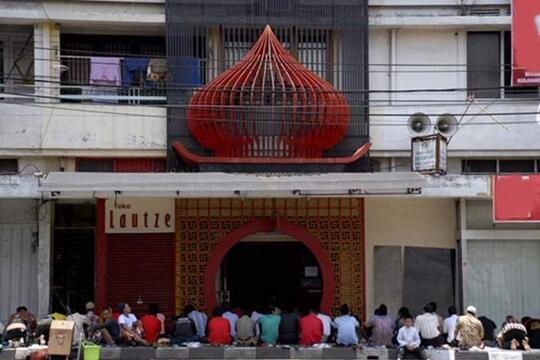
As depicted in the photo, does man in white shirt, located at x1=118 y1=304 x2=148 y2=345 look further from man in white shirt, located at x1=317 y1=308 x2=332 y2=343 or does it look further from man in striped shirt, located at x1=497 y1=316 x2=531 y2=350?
man in striped shirt, located at x1=497 y1=316 x2=531 y2=350

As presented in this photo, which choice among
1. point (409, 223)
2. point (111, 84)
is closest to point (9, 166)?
point (111, 84)

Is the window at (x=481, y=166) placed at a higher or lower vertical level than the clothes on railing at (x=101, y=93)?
lower

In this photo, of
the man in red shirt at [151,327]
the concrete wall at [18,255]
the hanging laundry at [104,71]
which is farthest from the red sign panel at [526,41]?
the concrete wall at [18,255]

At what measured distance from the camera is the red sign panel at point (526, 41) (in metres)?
21.9

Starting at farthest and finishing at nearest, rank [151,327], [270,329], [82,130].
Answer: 1. [82,130]
2. [151,327]
3. [270,329]

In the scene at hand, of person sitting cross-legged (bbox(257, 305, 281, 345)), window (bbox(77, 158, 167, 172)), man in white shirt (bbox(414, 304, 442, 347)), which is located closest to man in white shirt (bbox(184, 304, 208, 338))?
person sitting cross-legged (bbox(257, 305, 281, 345))

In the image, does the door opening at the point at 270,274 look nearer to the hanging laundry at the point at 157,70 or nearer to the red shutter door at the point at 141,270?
the red shutter door at the point at 141,270

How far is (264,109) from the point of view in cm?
2091

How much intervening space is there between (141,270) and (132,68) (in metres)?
4.85

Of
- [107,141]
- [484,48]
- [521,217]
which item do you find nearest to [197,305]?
[107,141]

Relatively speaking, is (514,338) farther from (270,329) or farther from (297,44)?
(297,44)

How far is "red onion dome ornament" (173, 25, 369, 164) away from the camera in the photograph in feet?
68.2

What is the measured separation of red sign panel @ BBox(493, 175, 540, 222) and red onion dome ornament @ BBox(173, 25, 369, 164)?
3570mm

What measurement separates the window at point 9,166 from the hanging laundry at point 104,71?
8.64 feet
